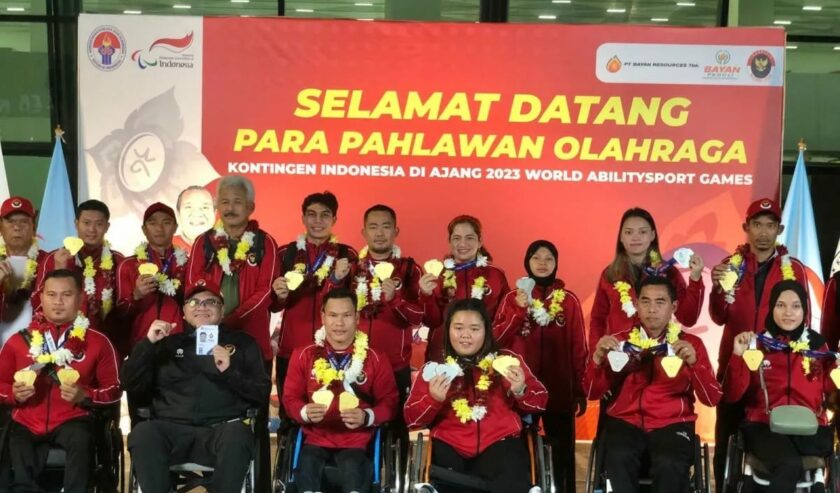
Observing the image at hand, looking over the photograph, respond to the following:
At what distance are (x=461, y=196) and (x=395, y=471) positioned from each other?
230 centimetres

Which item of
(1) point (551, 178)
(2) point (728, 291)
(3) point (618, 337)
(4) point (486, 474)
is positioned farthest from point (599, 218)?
(4) point (486, 474)

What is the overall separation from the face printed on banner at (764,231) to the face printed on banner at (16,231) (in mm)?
3657

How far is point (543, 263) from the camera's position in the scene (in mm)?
5168

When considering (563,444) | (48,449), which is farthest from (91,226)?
(563,444)

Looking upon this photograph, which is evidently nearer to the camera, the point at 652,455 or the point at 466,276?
the point at 652,455

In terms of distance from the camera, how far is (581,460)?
6.41 m

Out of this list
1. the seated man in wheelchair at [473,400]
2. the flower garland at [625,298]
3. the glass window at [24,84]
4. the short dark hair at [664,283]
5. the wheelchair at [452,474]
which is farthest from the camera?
the glass window at [24,84]

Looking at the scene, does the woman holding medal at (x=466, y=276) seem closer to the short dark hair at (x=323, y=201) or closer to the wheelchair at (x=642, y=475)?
the short dark hair at (x=323, y=201)

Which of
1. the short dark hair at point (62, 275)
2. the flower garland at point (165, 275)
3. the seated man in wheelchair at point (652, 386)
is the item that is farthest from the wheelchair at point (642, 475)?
the short dark hair at point (62, 275)

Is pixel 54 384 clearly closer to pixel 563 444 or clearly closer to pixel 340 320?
pixel 340 320

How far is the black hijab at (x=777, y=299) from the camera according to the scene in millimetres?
4723

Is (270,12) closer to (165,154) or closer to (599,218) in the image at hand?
(165,154)

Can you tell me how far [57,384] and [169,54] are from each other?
2499 millimetres

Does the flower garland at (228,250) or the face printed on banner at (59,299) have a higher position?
the flower garland at (228,250)
